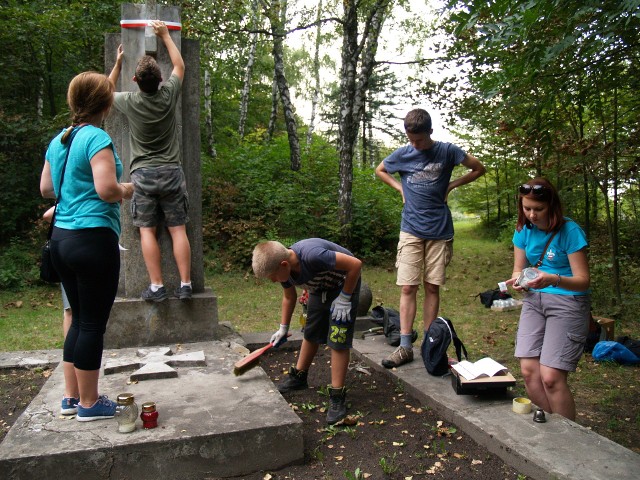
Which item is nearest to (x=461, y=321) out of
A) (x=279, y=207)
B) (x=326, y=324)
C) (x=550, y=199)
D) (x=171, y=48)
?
(x=326, y=324)

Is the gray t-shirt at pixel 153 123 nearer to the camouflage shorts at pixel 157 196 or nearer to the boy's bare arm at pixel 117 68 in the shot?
the camouflage shorts at pixel 157 196

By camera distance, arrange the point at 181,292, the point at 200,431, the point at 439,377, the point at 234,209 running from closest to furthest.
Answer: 1. the point at 200,431
2. the point at 439,377
3. the point at 181,292
4. the point at 234,209

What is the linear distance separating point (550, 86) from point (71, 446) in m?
4.70

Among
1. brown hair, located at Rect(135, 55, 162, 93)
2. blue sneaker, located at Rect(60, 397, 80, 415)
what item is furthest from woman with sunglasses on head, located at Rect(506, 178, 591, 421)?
brown hair, located at Rect(135, 55, 162, 93)

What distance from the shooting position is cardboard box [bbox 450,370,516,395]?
3412 mm

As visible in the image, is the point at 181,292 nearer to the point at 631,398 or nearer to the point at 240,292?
the point at 631,398

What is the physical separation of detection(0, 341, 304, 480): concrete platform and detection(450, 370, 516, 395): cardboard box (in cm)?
113

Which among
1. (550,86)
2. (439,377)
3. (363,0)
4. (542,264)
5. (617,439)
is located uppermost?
(363,0)

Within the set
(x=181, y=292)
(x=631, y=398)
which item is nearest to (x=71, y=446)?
(x=181, y=292)

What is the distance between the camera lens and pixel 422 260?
14.2 ft

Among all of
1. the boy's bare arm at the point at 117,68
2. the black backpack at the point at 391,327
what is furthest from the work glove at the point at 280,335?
the boy's bare arm at the point at 117,68

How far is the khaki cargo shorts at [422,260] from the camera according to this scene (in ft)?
13.9

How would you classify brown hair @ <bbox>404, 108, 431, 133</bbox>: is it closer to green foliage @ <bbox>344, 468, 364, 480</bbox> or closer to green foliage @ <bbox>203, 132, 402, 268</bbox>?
green foliage @ <bbox>344, 468, 364, 480</bbox>

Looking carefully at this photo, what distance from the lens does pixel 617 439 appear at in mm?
3537
